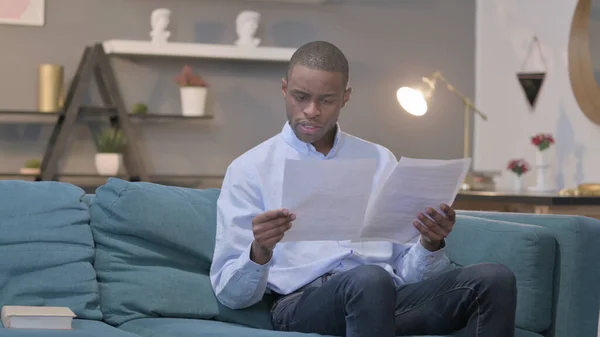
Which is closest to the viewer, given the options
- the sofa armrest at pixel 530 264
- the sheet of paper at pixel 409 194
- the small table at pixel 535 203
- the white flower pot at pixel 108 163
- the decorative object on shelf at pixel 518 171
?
the sheet of paper at pixel 409 194

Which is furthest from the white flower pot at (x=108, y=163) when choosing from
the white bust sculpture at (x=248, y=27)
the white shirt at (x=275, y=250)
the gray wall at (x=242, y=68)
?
the white shirt at (x=275, y=250)

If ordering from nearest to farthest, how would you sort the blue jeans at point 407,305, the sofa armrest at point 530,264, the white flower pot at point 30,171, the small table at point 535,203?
the blue jeans at point 407,305, the sofa armrest at point 530,264, the small table at point 535,203, the white flower pot at point 30,171

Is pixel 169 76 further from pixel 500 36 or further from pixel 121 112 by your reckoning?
pixel 500 36

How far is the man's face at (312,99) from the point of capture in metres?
2.23

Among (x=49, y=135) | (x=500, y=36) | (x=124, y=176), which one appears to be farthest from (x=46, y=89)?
(x=500, y=36)

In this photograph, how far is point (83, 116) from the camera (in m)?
4.84

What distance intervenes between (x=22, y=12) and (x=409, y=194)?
3.24m

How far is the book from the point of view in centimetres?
198

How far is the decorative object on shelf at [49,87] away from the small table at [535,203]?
209 centimetres

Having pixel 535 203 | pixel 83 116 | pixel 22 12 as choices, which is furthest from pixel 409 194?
pixel 22 12

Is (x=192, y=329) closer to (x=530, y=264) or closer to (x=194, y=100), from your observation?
(x=530, y=264)

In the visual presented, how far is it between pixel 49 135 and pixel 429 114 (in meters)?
2.17

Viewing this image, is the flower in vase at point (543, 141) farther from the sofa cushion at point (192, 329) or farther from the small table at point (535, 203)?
the sofa cushion at point (192, 329)

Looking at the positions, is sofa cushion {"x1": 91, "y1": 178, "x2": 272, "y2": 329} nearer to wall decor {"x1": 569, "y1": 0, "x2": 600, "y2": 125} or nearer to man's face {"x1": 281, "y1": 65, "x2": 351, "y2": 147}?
man's face {"x1": 281, "y1": 65, "x2": 351, "y2": 147}
